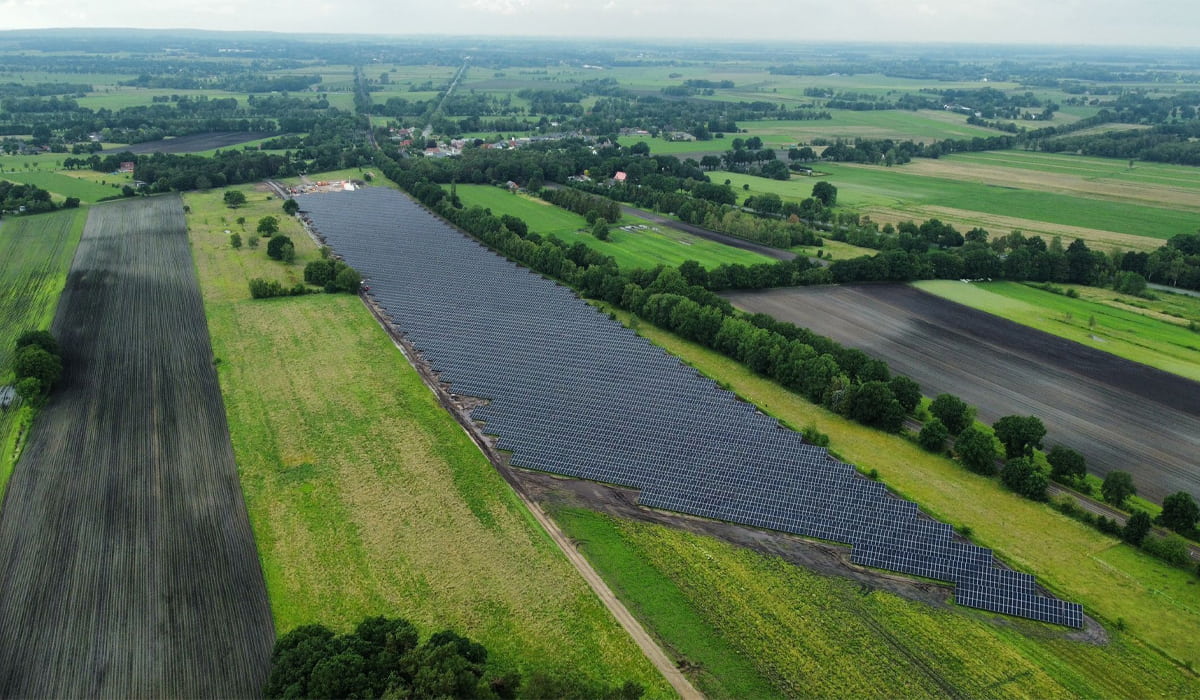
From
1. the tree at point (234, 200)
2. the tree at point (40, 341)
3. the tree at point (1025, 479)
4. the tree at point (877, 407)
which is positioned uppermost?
the tree at point (234, 200)

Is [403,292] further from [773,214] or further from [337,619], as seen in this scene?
[773,214]

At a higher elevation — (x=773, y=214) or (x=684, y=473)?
(x=773, y=214)

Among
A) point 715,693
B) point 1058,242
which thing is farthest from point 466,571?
point 1058,242

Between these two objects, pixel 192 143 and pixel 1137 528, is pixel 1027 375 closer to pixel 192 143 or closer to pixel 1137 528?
pixel 1137 528

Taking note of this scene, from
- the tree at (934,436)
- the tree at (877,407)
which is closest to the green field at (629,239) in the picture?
the tree at (877,407)

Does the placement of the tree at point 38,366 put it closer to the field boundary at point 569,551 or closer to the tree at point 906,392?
the field boundary at point 569,551

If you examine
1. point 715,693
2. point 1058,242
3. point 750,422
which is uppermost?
point 1058,242

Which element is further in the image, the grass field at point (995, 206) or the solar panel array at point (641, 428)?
the grass field at point (995, 206)

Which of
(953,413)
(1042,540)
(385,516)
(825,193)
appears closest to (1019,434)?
(953,413)
